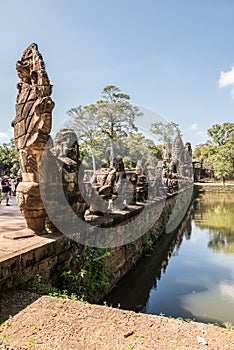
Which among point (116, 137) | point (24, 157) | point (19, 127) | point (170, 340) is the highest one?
point (116, 137)

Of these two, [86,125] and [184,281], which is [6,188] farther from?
[86,125]

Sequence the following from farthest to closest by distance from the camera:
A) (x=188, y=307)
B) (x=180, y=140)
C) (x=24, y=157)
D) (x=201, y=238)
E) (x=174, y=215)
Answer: (x=180, y=140) < (x=174, y=215) < (x=201, y=238) < (x=188, y=307) < (x=24, y=157)

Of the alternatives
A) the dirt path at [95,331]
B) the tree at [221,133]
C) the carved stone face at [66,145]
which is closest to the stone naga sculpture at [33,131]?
the carved stone face at [66,145]

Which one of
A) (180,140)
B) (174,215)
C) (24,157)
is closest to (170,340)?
(24,157)

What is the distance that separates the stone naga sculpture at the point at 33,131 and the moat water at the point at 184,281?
1.66m

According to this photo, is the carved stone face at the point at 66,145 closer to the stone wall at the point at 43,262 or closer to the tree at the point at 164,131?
the stone wall at the point at 43,262

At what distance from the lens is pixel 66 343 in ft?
7.39

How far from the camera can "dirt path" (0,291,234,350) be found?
2232mm

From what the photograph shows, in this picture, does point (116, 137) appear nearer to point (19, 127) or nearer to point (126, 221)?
point (126, 221)

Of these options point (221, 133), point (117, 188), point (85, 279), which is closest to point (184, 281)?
point (117, 188)

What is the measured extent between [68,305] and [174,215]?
12.2m

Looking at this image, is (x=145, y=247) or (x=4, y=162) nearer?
(x=145, y=247)

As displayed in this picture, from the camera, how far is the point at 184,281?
677 centimetres

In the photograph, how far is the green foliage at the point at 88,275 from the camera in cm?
414
